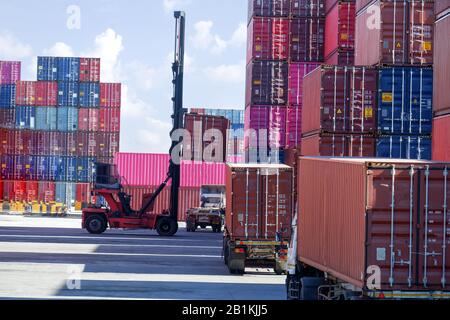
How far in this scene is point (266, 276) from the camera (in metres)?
27.6

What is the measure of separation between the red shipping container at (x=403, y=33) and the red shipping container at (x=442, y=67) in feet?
30.0

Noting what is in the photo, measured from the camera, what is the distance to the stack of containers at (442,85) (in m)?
21.5

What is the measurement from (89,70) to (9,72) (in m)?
12.4

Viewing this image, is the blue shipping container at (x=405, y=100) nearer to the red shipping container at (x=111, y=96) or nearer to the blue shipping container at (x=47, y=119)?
the red shipping container at (x=111, y=96)

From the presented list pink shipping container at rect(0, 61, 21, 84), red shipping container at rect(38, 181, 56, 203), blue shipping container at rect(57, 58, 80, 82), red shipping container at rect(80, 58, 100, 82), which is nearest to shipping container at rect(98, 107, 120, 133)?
red shipping container at rect(80, 58, 100, 82)

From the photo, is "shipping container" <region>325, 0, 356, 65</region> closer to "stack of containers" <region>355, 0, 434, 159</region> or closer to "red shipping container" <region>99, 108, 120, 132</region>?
"stack of containers" <region>355, 0, 434, 159</region>

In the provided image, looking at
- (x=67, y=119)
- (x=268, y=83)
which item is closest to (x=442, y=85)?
(x=268, y=83)

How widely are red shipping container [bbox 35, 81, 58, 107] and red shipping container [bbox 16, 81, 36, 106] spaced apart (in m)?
0.42

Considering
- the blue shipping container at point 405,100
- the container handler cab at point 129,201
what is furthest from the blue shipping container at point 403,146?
the container handler cab at point 129,201

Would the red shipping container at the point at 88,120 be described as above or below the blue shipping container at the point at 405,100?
above

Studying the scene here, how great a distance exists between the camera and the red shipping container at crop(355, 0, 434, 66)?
32.2 meters

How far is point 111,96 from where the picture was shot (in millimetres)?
84312

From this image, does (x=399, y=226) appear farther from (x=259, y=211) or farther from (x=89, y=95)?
(x=89, y=95)
